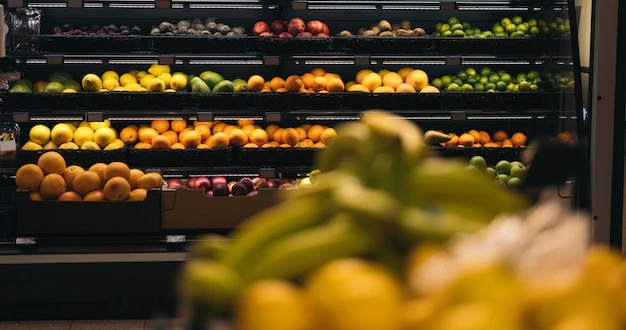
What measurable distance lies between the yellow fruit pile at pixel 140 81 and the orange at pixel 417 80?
57.1 inches

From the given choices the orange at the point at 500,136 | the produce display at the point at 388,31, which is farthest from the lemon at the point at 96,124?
the orange at the point at 500,136

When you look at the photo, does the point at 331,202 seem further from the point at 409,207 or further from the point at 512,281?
the point at 512,281

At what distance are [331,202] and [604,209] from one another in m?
3.23

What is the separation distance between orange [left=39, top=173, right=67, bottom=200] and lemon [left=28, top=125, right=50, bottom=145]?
64 cm

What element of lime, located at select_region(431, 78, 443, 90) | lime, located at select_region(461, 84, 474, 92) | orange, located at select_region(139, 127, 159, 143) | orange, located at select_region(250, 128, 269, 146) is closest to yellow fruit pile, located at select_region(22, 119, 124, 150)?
orange, located at select_region(139, 127, 159, 143)

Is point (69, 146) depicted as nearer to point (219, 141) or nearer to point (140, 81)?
point (140, 81)

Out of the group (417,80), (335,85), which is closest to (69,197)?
(335,85)

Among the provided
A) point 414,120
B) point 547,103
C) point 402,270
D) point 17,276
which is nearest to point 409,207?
point 402,270

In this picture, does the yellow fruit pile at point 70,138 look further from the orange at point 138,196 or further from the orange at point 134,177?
the orange at point 138,196

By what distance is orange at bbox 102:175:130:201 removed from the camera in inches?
145

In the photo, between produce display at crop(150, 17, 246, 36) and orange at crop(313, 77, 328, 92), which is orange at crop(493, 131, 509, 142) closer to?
orange at crop(313, 77, 328, 92)

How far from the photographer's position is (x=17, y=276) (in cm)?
379

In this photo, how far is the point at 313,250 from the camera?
26.4 inches

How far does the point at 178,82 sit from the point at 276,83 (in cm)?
61
